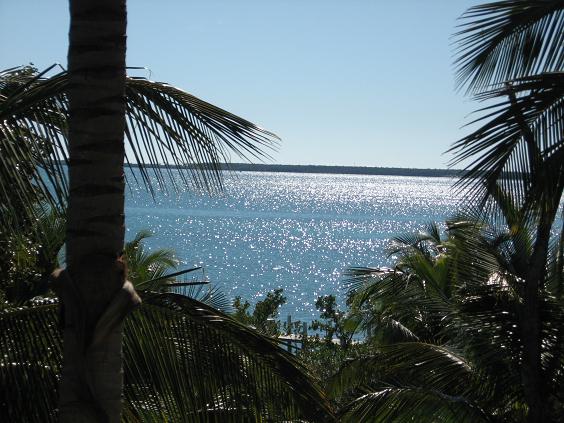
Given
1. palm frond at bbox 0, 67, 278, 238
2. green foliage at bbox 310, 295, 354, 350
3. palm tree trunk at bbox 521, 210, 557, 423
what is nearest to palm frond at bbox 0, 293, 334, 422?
palm frond at bbox 0, 67, 278, 238

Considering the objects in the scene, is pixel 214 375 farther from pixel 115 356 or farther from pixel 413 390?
pixel 413 390

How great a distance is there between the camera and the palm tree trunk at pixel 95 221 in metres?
3.86

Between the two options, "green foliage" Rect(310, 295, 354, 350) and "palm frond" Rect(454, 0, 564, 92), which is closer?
"palm frond" Rect(454, 0, 564, 92)

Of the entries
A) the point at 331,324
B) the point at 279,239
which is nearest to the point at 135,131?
the point at 331,324

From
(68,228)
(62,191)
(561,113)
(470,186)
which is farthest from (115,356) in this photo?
(561,113)

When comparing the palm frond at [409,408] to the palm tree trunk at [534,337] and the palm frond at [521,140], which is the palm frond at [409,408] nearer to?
the palm tree trunk at [534,337]

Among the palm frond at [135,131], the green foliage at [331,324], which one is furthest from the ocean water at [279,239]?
the green foliage at [331,324]

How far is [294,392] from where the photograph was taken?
544cm

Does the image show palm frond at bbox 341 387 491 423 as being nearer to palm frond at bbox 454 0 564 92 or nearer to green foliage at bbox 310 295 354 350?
palm frond at bbox 454 0 564 92

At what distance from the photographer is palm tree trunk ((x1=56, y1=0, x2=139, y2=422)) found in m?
3.86

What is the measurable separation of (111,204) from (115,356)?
29.5 inches

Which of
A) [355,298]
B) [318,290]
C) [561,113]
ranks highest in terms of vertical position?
[561,113]

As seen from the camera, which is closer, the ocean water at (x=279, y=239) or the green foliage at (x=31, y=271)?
the green foliage at (x=31, y=271)

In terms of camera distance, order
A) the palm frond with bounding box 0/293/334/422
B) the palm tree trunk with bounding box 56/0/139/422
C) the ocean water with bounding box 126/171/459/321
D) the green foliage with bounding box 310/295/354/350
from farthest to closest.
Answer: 1. the ocean water with bounding box 126/171/459/321
2. the green foliage with bounding box 310/295/354/350
3. the palm frond with bounding box 0/293/334/422
4. the palm tree trunk with bounding box 56/0/139/422
